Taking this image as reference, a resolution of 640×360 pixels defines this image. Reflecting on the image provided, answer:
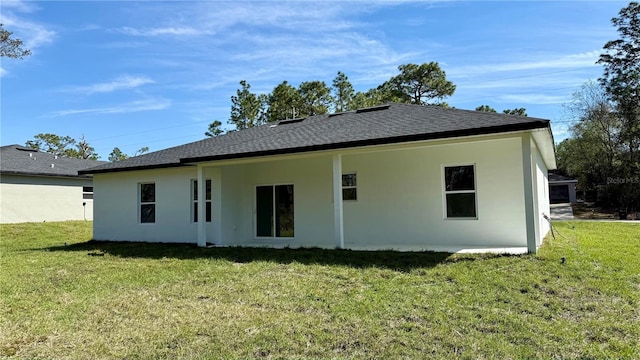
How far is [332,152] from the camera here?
10.0 metres

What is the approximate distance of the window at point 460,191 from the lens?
10.5 m

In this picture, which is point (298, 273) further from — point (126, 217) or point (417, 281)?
point (126, 217)

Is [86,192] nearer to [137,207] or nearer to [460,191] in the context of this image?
[137,207]

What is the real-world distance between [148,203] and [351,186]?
296 inches

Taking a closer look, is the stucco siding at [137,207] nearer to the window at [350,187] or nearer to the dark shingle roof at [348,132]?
the dark shingle roof at [348,132]

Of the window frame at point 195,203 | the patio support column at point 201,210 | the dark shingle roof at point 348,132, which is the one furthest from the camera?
the window frame at point 195,203

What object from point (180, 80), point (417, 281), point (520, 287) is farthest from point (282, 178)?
point (180, 80)

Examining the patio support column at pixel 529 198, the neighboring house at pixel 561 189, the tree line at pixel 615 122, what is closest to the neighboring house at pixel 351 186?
the patio support column at pixel 529 198

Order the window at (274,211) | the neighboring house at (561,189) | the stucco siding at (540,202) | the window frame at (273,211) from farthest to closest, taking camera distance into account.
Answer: the neighboring house at (561,189) < the window at (274,211) < the window frame at (273,211) < the stucco siding at (540,202)

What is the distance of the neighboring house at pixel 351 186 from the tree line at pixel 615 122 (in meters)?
21.4

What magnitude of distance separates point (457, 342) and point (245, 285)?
12.7 feet

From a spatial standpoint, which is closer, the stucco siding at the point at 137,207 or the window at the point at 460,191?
the window at the point at 460,191

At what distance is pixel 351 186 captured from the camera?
39.5ft

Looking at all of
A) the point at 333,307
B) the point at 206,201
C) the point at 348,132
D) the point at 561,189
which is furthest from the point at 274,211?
the point at 561,189
